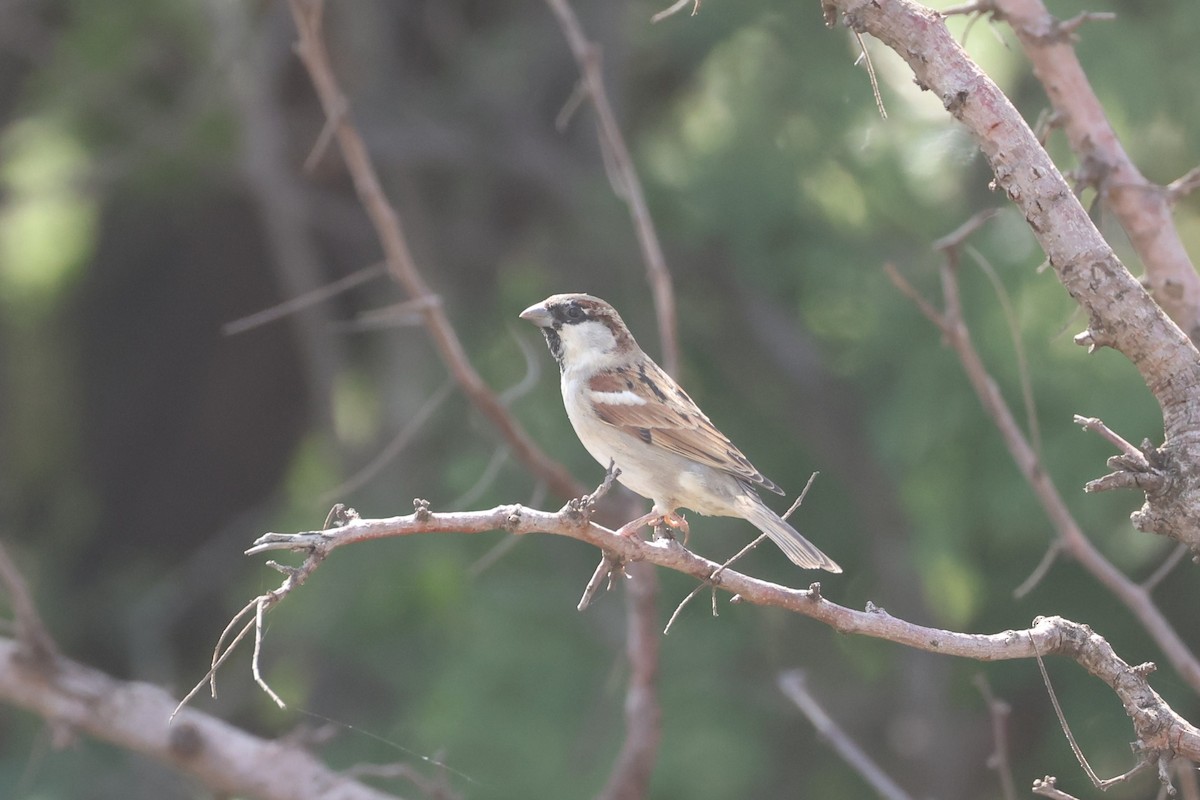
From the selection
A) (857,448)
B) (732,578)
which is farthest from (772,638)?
(732,578)

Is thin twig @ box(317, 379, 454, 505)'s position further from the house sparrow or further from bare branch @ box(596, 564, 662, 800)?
bare branch @ box(596, 564, 662, 800)

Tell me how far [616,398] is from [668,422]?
145 millimetres

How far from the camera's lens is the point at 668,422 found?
346 centimetres

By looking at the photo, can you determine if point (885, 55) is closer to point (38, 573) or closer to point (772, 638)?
point (772, 638)

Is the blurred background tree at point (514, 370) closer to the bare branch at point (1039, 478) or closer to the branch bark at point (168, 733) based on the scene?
the branch bark at point (168, 733)

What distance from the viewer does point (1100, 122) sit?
8.67 feet

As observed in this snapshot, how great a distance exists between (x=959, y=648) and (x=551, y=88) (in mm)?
5193

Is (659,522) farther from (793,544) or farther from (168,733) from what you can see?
(168,733)

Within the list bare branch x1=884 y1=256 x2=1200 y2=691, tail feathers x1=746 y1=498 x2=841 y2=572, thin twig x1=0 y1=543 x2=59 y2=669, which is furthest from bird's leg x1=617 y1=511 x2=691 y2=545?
thin twig x1=0 y1=543 x2=59 y2=669

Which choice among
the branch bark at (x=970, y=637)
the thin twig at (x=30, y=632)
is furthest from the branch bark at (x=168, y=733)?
the branch bark at (x=970, y=637)

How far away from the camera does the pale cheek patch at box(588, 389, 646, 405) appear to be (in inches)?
136

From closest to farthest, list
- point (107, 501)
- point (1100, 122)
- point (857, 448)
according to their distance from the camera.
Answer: point (1100, 122)
point (857, 448)
point (107, 501)

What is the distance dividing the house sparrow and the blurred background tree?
59 cm

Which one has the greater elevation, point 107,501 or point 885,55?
point 885,55
